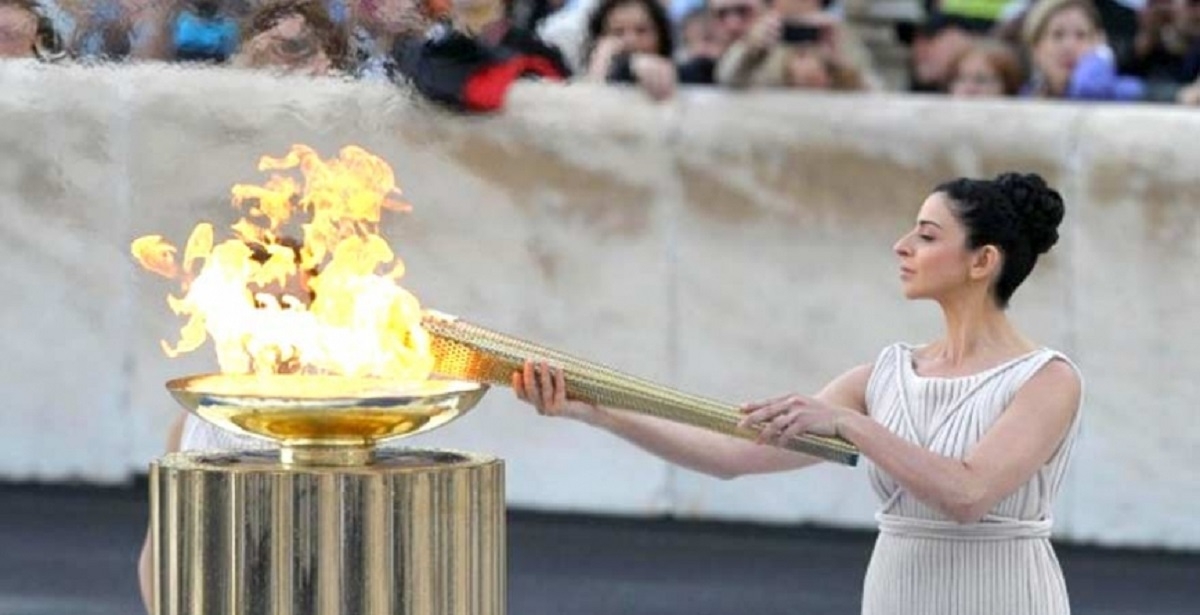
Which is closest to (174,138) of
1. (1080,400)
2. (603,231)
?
(603,231)

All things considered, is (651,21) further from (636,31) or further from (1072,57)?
(1072,57)

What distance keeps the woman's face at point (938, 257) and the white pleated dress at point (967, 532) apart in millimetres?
170

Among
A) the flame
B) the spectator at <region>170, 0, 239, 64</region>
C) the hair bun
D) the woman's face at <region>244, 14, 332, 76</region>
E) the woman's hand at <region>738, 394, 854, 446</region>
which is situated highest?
the spectator at <region>170, 0, 239, 64</region>

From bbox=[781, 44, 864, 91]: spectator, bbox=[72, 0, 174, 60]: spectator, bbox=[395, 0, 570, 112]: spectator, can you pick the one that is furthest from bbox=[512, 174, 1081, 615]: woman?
bbox=[781, 44, 864, 91]: spectator

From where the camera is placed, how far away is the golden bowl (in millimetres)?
4680

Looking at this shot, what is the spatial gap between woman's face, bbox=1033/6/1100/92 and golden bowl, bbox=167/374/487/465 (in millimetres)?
6216

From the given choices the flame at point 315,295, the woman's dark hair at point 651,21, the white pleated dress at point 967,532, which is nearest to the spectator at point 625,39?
the woman's dark hair at point 651,21

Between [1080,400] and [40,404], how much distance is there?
6340 mm

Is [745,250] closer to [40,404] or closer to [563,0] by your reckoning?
[563,0]

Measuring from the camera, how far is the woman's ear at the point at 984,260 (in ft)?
18.2

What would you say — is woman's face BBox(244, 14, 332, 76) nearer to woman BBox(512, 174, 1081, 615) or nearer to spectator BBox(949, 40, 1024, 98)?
spectator BBox(949, 40, 1024, 98)

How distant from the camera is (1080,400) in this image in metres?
5.51

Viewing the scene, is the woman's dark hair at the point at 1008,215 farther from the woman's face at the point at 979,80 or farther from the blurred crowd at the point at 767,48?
the woman's face at the point at 979,80

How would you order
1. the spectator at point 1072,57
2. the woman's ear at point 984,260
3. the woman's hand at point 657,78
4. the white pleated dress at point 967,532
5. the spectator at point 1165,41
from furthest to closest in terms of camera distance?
the spectator at point 1165,41 < the spectator at point 1072,57 < the woman's hand at point 657,78 < the woman's ear at point 984,260 < the white pleated dress at point 967,532
